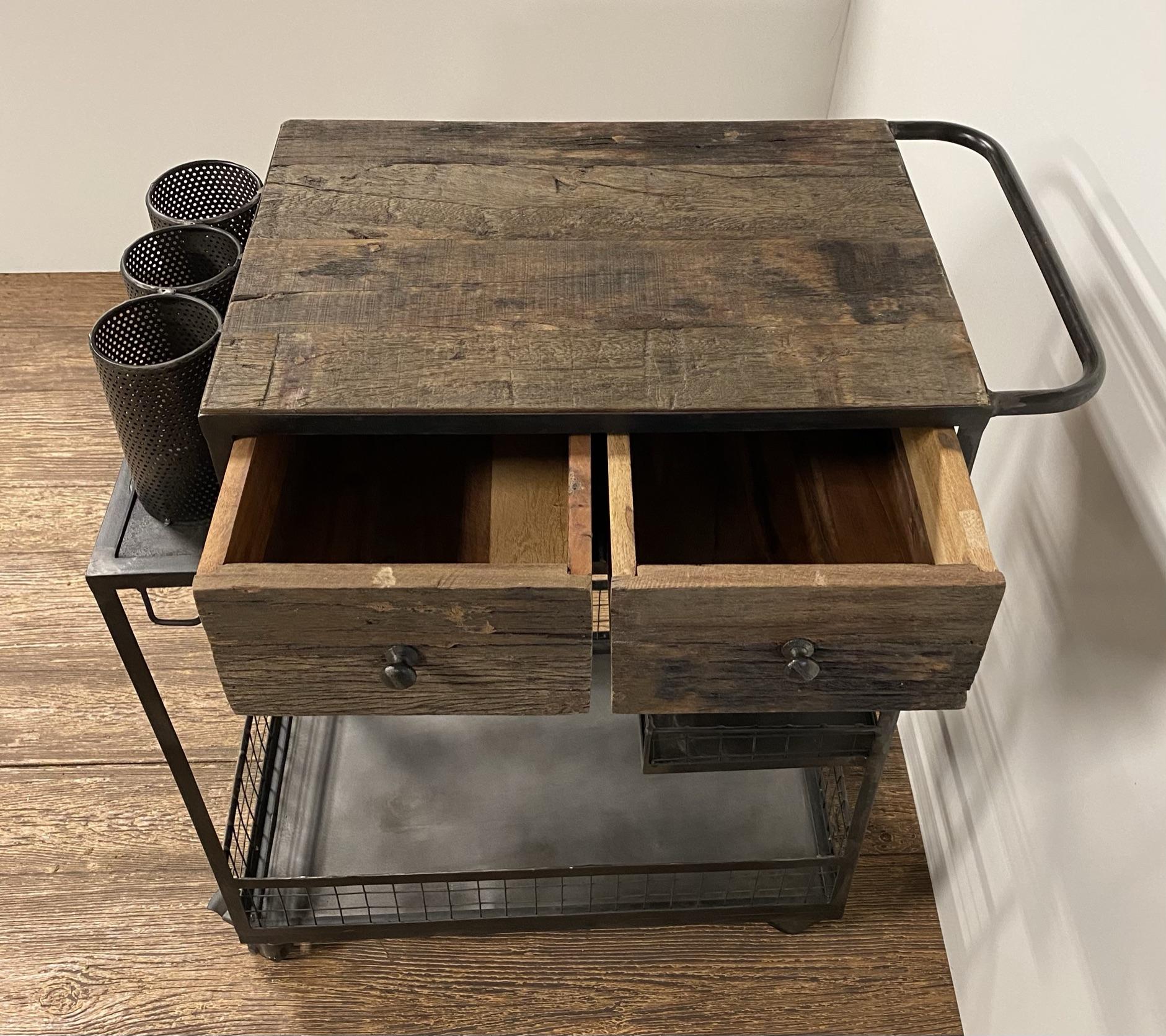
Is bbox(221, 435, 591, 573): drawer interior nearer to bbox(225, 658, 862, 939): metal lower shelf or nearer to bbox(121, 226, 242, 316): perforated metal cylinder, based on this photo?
bbox(121, 226, 242, 316): perforated metal cylinder

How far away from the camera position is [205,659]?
1.61 metres

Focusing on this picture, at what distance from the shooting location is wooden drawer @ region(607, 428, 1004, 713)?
2.54ft

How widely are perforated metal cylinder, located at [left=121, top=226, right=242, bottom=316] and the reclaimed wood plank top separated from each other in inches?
2.5

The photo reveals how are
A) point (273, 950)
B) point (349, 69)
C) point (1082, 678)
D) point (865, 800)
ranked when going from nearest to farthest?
point (1082, 678) → point (865, 800) → point (273, 950) → point (349, 69)

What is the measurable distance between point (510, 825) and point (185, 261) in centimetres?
71

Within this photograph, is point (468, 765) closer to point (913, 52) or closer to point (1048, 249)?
point (1048, 249)

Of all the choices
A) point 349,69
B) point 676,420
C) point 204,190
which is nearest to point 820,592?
point 676,420

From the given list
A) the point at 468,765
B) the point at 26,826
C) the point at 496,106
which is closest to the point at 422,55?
the point at 496,106

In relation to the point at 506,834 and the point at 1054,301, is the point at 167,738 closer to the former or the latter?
the point at 506,834

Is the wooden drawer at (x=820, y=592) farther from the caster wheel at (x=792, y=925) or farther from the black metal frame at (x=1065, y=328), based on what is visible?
the caster wheel at (x=792, y=925)

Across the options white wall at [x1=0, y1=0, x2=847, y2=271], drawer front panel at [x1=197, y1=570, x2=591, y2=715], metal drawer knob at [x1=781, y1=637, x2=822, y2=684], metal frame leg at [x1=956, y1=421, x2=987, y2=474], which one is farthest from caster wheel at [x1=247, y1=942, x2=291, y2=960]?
white wall at [x1=0, y1=0, x2=847, y2=271]

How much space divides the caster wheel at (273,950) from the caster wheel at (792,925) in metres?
0.56

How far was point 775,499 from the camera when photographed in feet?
3.36

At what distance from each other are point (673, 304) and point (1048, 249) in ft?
1.00
